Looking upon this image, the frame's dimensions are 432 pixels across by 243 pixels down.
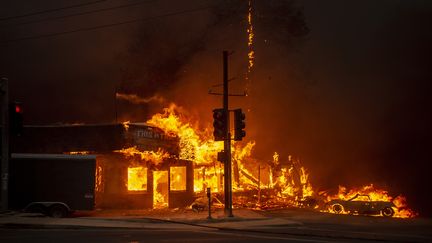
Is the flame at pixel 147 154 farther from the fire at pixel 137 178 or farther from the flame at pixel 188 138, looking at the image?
the flame at pixel 188 138

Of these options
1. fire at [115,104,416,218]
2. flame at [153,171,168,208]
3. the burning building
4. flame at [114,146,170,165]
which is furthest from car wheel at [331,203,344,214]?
flame at [114,146,170,165]

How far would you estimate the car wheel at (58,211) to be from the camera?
21.5m

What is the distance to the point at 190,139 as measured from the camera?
28.8 meters

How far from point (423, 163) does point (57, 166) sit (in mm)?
31813

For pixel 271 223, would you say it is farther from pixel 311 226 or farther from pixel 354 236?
pixel 354 236

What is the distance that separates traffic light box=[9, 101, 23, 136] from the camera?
19922mm

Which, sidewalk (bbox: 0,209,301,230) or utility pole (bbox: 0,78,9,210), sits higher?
utility pole (bbox: 0,78,9,210)

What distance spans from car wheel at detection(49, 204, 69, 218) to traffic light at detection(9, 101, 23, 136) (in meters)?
3.84

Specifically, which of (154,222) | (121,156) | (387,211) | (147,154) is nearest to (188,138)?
(147,154)

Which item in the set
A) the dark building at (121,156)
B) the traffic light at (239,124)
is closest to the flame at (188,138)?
the dark building at (121,156)

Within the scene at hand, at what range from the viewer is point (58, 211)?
21594mm

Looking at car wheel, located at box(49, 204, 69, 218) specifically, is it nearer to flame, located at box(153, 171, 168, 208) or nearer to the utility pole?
the utility pole

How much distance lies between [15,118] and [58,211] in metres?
4.63

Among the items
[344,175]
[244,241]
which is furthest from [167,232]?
[344,175]
